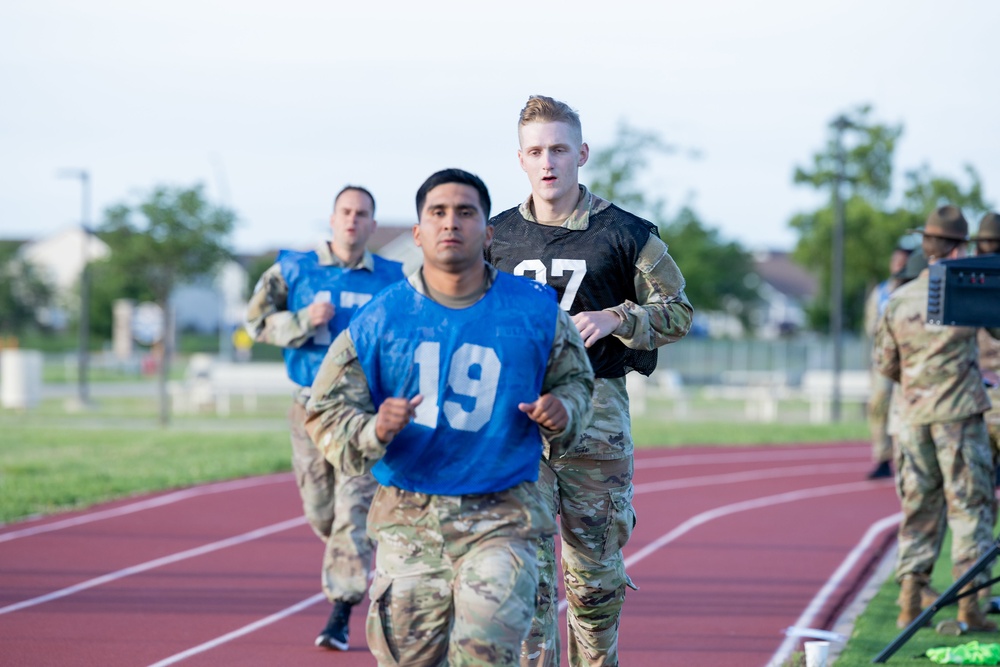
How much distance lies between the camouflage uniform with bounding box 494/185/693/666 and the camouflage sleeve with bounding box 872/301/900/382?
300cm

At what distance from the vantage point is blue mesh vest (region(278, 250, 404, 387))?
7352mm

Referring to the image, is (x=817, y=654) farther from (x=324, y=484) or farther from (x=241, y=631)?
(x=241, y=631)

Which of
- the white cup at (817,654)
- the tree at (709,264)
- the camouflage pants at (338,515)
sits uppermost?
the tree at (709,264)

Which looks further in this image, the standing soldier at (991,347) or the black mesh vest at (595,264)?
the standing soldier at (991,347)

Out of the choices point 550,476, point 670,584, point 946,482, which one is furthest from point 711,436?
point 550,476

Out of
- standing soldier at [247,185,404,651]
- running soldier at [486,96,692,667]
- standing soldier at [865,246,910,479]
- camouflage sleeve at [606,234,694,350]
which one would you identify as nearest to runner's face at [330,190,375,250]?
standing soldier at [247,185,404,651]

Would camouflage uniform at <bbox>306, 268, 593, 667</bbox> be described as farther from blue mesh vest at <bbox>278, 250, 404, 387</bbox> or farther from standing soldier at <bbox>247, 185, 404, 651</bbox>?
blue mesh vest at <bbox>278, 250, 404, 387</bbox>

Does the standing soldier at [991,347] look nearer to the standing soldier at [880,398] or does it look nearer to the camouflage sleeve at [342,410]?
the standing soldier at [880,398]

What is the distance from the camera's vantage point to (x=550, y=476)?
502cm

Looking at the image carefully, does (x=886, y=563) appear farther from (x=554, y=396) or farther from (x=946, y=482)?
(x=554, y=396)

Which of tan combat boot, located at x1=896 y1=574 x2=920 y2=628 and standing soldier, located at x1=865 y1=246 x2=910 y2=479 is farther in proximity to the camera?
standing soldier, located at x1=865 y1=246 x2=910 y2=479

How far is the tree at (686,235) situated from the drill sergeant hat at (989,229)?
1365 centimetres

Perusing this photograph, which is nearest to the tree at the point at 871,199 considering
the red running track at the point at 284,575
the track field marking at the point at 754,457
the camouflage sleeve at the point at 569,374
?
the track field marking at the point at 754,457

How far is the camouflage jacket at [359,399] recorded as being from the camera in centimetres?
388
